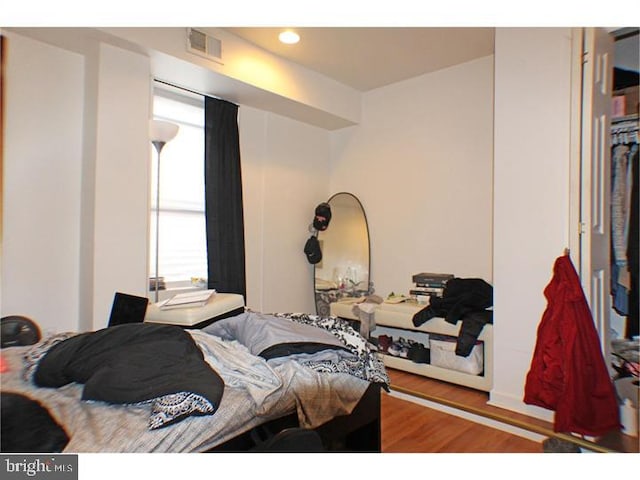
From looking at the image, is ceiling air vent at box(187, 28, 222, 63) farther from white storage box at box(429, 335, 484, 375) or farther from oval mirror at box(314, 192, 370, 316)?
white storage box at box(429, 335, 484, 375)

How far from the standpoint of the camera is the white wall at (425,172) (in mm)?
2551

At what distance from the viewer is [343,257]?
304cm

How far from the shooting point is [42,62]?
1716mm

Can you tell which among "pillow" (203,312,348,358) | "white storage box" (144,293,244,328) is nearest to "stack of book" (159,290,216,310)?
"white storage box" (144,293,244,328)

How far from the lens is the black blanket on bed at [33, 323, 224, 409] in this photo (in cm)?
82

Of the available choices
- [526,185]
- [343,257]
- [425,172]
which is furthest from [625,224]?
[343,257]

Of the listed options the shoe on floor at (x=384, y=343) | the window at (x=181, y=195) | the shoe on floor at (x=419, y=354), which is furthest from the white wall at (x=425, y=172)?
the window at (x=181, y=195)

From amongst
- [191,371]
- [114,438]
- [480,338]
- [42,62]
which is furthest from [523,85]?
[42,62]

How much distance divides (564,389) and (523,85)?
4.41 feet

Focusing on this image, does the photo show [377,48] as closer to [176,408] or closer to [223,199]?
[223,199]

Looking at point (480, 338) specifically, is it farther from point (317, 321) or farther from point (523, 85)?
point (523, 85)

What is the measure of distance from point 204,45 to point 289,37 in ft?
1.65

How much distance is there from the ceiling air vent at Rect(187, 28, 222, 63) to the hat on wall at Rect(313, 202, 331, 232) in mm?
1278

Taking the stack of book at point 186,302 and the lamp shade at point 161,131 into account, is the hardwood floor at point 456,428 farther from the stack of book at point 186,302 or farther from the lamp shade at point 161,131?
the lamp shade at point 161,131
